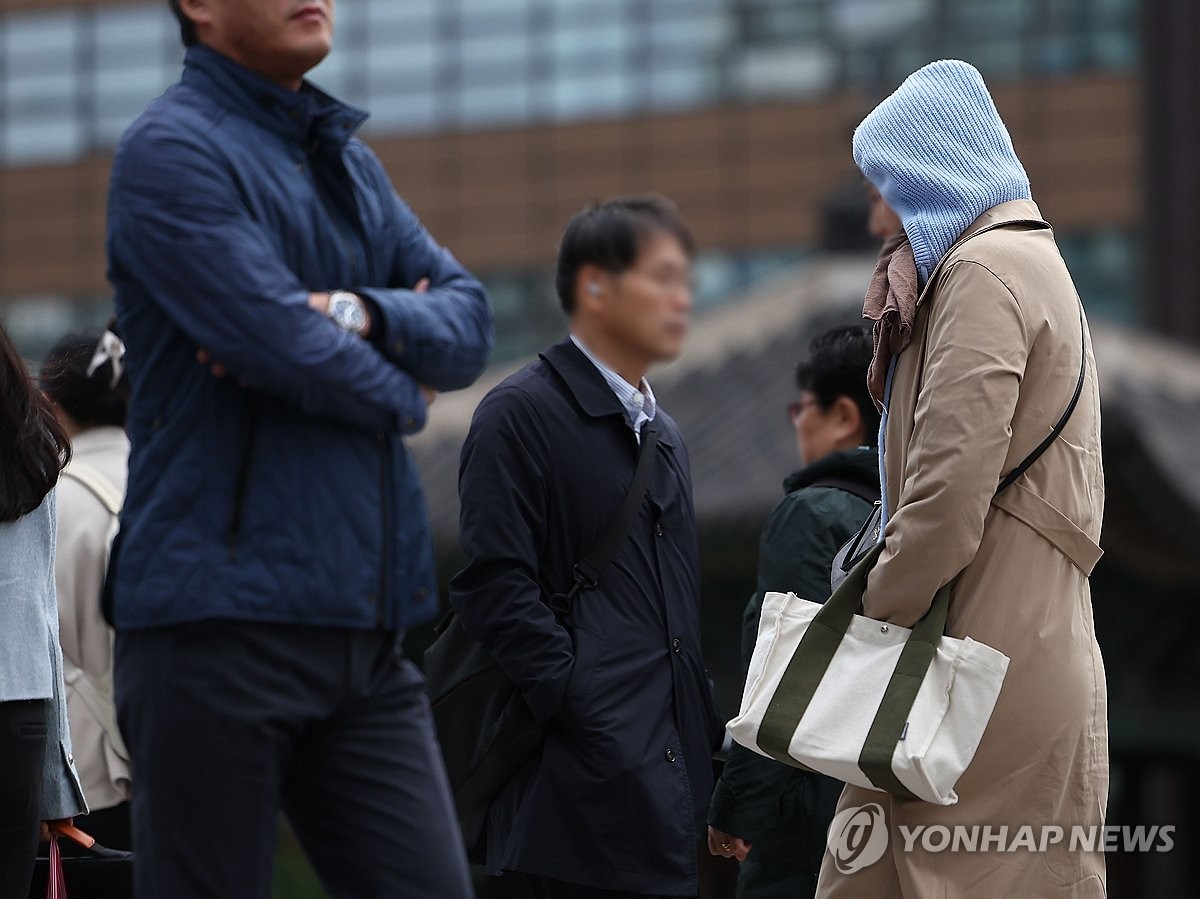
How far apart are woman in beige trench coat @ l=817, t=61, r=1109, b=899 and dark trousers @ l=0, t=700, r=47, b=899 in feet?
4.47

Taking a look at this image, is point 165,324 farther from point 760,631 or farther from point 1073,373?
point 1073,373

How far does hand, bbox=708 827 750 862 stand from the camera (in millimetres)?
3893

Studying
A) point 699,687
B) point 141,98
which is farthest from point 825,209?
point 141,98

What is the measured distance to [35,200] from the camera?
Result: 29.9 metres

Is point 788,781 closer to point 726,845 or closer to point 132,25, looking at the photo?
point 726,845

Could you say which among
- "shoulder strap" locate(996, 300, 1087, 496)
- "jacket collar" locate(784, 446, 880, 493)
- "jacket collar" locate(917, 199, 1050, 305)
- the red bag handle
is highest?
"jacket collar" locate(917, 199, 1050, 305)

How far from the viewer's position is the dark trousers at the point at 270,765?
2.75m

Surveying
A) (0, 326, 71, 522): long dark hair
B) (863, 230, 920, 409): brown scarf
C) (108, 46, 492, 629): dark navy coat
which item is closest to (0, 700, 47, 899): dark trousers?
(0, 326, 71, 522): long dark hair

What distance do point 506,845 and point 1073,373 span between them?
1430 mm

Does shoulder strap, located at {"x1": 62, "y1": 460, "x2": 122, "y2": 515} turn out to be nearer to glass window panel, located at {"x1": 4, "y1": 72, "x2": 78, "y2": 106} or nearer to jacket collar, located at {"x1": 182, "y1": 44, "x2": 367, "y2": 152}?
jacket collar, located at {"x1": 182, "y1": 44, "x2": 367, "y2": 152}

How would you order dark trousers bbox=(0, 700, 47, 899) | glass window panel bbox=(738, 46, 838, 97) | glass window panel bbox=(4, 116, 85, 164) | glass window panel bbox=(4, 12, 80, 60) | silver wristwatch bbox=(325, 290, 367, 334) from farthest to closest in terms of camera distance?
glass window panel bbox=(4, 12, 80, 60) → glass window panel bbox=(4, 116, 85, 164) → glass window panel bbox=(738, 46, 838, 97) → dark trousers bbox=(0, 700, 47, 899) → silver wristwatch bbox=(325, 290, 367, 334)

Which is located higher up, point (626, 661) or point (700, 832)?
point (626, 661)

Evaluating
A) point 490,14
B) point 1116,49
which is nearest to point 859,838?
point 1116,49

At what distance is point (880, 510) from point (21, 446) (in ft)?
5.11
